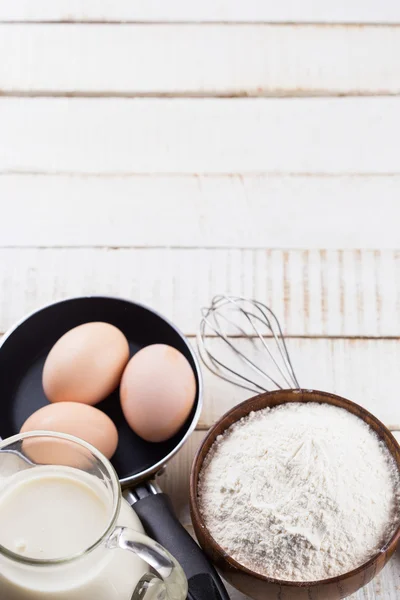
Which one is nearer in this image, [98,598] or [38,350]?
[98,598]

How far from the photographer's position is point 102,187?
3.51 feet

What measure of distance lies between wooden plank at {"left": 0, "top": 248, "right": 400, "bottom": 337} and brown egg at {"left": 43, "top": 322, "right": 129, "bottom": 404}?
156 millimetres

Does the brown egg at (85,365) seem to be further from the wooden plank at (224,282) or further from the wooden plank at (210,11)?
the wooden plank at (210,11)

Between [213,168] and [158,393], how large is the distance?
412 millimetres

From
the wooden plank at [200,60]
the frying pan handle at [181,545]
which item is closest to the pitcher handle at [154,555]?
the frying pan handle at [181,545]

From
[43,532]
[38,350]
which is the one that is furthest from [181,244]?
[43,532]

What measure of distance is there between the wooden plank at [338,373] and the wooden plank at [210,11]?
55 cm

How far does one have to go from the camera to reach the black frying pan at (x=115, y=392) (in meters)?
0.79

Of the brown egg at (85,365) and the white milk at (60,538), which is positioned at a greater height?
the brown egg at (85,365)

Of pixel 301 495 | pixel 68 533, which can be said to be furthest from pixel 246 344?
pixel 68 533

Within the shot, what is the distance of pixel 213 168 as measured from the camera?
109 cm

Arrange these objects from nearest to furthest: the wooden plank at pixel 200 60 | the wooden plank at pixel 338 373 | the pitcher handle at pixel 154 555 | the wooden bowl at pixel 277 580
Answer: the pitcher handle at pixel 154 555 < the wooden bowl at pixel 277 580 < the wooden plank at pixel 338 373 < the wooden plank at pixel 200 60

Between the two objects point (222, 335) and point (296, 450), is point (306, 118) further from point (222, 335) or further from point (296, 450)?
point (296, 450)

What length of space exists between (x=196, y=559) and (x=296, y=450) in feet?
0.45
